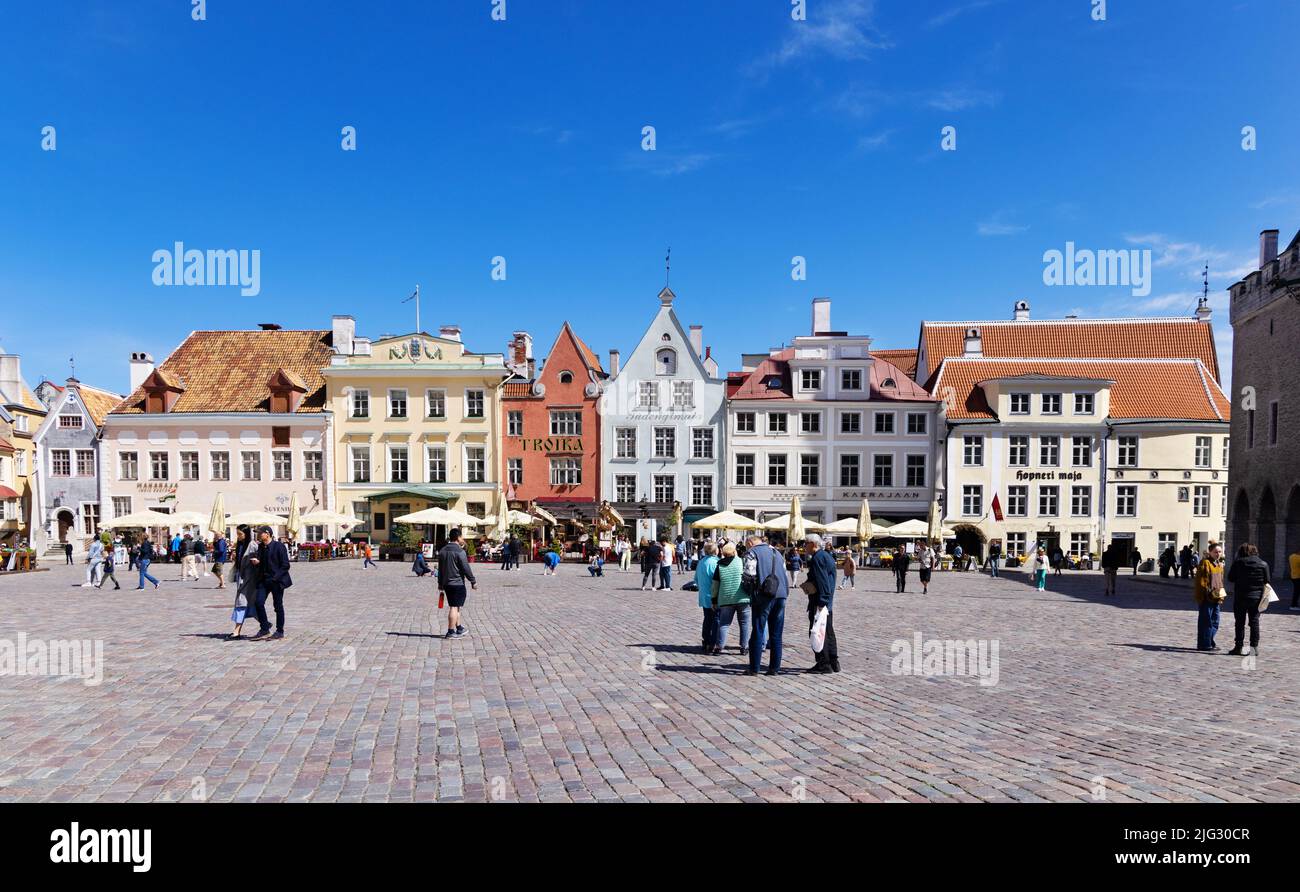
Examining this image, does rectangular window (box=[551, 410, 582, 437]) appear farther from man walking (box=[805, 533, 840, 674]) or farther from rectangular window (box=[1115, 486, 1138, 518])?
man walking (box=[805, 533, 840, 674])

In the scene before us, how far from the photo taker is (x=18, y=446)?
39969mm

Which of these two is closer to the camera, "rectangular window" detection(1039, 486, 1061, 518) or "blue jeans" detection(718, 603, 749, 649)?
"blue jeans" detection(718, 603, 749, 649)

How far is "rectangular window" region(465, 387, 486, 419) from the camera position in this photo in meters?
38.4

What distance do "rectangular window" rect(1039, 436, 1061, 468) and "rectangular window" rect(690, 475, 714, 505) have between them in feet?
51.8

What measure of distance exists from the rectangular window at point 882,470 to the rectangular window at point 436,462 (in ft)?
69.1

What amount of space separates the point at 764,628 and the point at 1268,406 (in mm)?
27983

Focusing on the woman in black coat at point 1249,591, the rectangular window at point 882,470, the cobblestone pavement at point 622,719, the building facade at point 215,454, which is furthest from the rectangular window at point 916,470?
the building facade at point 215,454

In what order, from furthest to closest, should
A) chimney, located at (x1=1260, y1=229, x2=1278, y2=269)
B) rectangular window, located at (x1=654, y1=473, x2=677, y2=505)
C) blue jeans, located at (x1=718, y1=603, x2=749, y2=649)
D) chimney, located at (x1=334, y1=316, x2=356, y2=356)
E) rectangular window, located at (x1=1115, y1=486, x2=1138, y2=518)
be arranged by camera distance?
chimney, located at (x1=334, y1=316, x2=356, y2=356) → rectangular window, located at (x1=654, y1=473, x2=677, y2=505) → rectangular window, located at (x1=1115, y1=486, x2=1138, y2=518) → chimney, located at (x1=1260, y1=229, x2=1278, y2=269) → blue jeans, located at (x1=718, y1=603, x2=749, y2=649)

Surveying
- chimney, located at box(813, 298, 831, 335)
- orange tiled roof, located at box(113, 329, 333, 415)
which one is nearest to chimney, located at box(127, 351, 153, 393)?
orange tiled roof, located at box(113, 329, 333, 415)

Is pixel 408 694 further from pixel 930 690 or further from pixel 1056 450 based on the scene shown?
pixel 1056 450

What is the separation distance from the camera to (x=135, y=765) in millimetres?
5566
